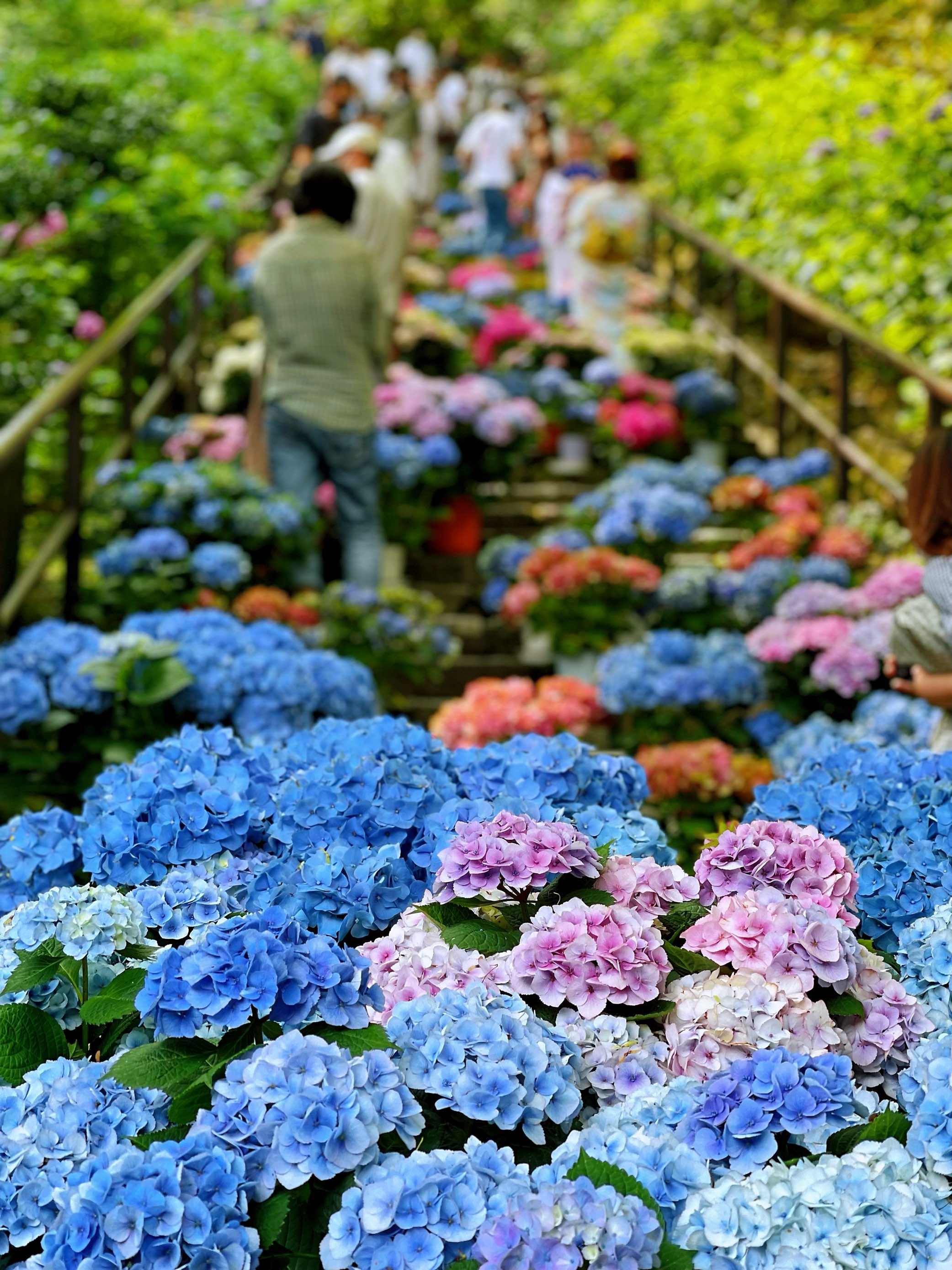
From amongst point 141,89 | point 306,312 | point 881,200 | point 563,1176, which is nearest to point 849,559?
point 881,200

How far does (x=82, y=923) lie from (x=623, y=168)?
24.1 ft

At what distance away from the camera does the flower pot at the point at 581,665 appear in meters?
5.82

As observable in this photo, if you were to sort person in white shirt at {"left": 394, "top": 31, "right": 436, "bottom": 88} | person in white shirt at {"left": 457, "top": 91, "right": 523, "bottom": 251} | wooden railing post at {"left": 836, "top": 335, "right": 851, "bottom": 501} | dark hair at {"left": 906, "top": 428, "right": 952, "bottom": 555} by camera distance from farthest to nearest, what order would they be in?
person in white shirt at {"left": 394, "top": 31, "right": 436, "bottom": 88}
person in white shirt at {"left": 457, "top": 91, "right": 523, "bottom": 251}
wooden railing post at {"left": 836, "top": 335, "right": 851, "bottom": 501}
dark hair at {"left": 906, "top": 428, "right": 952, "bottom": 555}

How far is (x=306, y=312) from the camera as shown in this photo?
223 inches

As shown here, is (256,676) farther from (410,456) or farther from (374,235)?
(374,235)

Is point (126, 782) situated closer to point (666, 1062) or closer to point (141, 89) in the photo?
point (666, 1062)

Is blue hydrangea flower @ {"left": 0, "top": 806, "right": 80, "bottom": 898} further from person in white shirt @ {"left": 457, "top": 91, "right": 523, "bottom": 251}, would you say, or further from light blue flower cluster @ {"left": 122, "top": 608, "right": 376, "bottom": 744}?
person in white shirt @ {"left": 457, "top": 91, "right": 523, "bottom": 251}

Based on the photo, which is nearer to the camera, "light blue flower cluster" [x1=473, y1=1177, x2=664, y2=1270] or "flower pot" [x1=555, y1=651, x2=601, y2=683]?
"light blue flower cluster" [x1=473, y1=1177, x2=664, y2=1270]

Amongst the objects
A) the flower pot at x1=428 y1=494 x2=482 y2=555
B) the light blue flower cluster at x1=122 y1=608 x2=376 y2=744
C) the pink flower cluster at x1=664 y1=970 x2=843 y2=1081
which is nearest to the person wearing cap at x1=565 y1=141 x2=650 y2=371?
the flower pot at x1=428 y1=494 x2=482 y2=555

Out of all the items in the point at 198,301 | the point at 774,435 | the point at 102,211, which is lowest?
the point at 774,435

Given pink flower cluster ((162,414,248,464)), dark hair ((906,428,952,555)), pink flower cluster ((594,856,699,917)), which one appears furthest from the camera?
pink flower cluster ((162,414,248,464))

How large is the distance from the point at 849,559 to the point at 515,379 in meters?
3.29

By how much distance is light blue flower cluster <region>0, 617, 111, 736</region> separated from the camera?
3.52 meters

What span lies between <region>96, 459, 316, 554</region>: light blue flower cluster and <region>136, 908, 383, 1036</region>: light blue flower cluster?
3746mm
